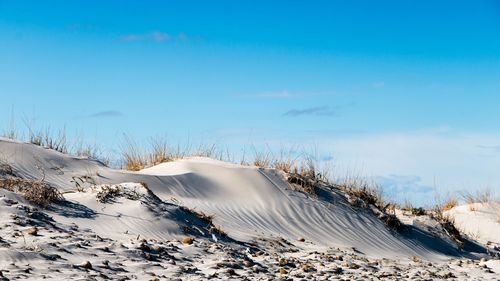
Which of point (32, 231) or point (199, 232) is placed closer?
point (32, 231)

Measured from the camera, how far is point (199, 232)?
8789 mm

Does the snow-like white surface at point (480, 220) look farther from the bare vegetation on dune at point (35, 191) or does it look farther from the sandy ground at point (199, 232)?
the bare vegetation on dune at point (35, 191)

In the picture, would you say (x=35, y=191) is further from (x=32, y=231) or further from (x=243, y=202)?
(x=243, y=202)

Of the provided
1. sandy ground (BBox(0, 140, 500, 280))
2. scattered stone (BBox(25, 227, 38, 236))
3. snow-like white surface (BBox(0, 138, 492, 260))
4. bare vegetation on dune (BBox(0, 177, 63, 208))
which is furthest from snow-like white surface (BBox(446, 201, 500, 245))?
scattered stone (BBox(25, 227, 38, 236))

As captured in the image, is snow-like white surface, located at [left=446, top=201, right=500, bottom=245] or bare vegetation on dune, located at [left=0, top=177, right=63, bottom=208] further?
snow-like white surface, located at [left=446, top=201, right=500, bottom=245]

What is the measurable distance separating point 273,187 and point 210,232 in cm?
295

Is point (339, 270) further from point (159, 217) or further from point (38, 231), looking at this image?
point (38, 231)

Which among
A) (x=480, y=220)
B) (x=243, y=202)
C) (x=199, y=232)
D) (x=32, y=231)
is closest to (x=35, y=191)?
(x=32, y=231)

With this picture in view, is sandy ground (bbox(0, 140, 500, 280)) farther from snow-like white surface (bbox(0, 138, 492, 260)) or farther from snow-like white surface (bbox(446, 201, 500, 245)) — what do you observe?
snow-like white surface (bbox(446, 201, 500, 245))

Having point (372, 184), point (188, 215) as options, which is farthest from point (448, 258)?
point (188, 215)

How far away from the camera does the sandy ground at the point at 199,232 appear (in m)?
6.68

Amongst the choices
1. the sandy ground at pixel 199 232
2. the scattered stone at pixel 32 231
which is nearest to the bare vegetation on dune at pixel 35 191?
the sandy ground at pixel 199 232

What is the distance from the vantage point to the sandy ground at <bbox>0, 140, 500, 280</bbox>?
6.68m

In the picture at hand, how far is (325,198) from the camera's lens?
39.7 feet
